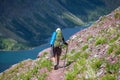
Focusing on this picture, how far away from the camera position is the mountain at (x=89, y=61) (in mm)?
20683

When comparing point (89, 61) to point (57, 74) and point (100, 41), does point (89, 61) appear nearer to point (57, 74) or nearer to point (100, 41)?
point (100, 41)

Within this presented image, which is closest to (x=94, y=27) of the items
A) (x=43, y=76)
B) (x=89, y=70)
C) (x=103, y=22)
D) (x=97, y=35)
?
(x=103, y=22)

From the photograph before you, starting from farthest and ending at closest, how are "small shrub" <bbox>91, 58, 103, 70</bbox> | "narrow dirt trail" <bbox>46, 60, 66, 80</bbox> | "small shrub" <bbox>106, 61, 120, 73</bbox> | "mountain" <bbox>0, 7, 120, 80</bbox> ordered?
"narrow dirt trail" <bbox>46, 60, 66, 80</bbox> → "small shrub" <bbox>91, 58, 103, 70</bbox> → "mountain" <bbox>0, 7, 120, 80</bbox> → "small shrub" <bbox>106, 61, 120, 73</bbox>

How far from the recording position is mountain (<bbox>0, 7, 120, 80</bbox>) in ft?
67.9

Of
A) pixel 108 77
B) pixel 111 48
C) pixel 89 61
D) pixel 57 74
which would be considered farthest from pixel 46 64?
pixel 108 77

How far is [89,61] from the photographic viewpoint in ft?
76.6

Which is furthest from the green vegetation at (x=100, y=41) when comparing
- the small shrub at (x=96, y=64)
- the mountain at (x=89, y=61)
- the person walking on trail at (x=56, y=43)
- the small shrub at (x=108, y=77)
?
the small shrub at (x=108, y=77)

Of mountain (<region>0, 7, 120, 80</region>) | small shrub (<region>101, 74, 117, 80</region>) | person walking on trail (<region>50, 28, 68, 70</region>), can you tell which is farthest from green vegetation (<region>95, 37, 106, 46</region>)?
small shrub (<region>101, 74, 117, 80</region>)

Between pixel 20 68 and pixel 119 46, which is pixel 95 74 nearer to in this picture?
pixel 119 46

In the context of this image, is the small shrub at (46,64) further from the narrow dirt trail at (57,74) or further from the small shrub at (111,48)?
the small shrub at (111,48)

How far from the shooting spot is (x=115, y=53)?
69.4ft

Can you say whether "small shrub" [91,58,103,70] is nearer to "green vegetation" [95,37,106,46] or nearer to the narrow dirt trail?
the narrow dirt trail

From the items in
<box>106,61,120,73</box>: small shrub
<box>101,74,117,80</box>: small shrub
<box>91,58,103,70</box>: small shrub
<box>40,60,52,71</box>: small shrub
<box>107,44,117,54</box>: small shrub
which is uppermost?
<box>40,60,52,71</box>: small shrub

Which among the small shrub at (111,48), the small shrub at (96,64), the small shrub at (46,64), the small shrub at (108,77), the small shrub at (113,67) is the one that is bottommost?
the small shrub at (108,77)
